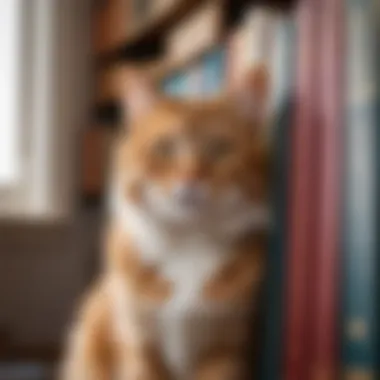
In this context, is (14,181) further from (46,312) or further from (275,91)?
(275,91)

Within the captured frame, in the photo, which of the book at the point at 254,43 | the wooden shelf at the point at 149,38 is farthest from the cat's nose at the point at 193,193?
the wooden shelf at the point at 149,38

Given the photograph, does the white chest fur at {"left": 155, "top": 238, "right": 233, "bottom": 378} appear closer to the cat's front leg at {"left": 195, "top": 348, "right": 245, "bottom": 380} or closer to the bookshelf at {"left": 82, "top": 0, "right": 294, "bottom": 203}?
the cat's front leg at {"left": 195, "top": 348, "right": 245, "bottom": 380}

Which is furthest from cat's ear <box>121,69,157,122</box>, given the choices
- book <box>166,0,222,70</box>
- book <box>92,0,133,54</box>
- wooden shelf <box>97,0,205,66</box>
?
book <box>92,0,133,54</box>

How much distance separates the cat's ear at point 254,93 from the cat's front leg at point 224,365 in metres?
0.20

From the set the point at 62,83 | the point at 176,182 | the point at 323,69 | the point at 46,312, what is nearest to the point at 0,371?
the point at 46,312

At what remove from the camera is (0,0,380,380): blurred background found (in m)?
0.55

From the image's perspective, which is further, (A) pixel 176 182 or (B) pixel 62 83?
(B) pixel 62 83

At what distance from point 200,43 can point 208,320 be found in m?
0.38

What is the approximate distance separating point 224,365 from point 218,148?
0.61 feet

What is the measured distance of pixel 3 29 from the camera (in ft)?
4.16

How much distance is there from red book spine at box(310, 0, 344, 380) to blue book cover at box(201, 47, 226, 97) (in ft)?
0.80

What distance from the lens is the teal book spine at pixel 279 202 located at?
2.06 feet

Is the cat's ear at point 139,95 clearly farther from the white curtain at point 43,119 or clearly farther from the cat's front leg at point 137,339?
the white curtain at point 43,119

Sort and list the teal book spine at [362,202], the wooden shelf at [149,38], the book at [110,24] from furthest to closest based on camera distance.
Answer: the book at [110,24]
the wooden shelf at [149,38]
the teal book spine at [362,202]
